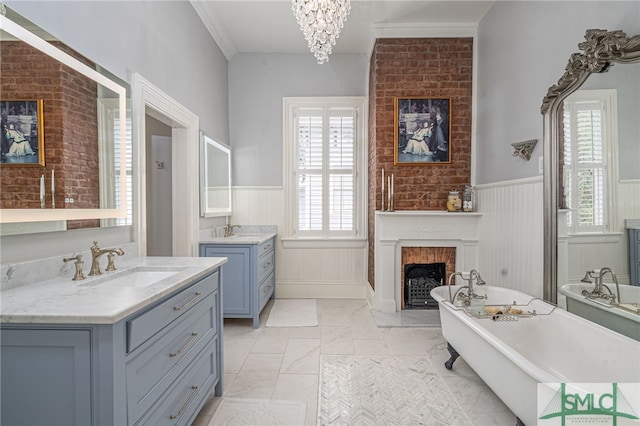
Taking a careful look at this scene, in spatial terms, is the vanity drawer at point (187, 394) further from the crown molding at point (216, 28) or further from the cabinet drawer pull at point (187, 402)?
the crown molding at point (216, 28)

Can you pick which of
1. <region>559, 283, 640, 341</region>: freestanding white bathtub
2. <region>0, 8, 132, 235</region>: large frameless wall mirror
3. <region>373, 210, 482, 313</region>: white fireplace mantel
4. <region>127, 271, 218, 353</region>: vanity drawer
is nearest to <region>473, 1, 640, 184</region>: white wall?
<region>373, 210, 482, 313</region>: white fireplace mantel

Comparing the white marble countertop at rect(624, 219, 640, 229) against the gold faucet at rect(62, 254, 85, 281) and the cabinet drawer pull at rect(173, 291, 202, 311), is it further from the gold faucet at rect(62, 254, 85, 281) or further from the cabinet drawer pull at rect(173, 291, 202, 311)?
the gold faucet at rect(62, 254, 85, 281)

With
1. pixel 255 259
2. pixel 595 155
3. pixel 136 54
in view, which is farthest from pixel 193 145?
pixel 595 155

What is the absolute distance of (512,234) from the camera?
2.96 meters

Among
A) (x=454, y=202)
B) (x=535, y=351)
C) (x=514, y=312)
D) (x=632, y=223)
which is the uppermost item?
(x=454, y=202)

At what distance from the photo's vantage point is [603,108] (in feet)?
6.35

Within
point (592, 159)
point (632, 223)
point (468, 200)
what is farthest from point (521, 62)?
point (632, 223)

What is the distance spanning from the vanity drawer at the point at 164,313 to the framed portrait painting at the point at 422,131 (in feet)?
9.06

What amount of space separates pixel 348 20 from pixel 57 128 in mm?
3173

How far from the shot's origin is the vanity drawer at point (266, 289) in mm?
3514

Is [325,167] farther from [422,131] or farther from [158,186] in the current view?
[158,186]

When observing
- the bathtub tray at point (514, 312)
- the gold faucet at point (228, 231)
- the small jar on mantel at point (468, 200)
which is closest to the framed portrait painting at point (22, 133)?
the gold faucet at point (228, 231)

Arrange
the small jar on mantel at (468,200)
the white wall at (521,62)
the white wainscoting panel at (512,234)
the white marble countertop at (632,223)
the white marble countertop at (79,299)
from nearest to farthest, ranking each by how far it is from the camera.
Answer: the white marble countertop at (79,299)
the white marble countertop at (632,223)
the white wall at (521,62)
the white wainscoting panel at (512,234)
the small jar on mantel at (468,200)

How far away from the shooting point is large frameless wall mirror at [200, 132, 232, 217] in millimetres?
3400
